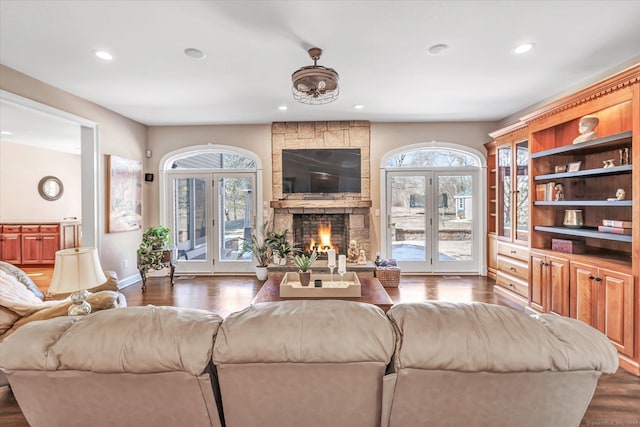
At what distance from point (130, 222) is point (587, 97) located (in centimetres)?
624

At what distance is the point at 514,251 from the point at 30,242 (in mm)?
8901

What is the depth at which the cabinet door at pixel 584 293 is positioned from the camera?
2.83 m

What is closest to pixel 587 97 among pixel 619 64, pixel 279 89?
pixel 619 64

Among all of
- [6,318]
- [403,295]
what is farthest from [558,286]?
[6,318]

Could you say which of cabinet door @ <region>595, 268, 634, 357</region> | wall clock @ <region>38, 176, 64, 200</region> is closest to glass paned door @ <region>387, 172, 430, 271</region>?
cabinet door @ <region>595, 268, 634, 357</region>

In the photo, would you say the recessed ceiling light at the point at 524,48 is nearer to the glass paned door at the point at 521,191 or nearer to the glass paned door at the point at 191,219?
the glass paned door at the point at 521,191

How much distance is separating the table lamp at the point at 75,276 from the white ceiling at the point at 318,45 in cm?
184

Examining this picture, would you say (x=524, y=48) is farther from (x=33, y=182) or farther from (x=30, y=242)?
(x=33, y=182)

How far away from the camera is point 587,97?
116 inches

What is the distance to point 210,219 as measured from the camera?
5977 mm

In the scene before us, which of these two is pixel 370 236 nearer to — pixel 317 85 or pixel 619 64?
pixel 317 85

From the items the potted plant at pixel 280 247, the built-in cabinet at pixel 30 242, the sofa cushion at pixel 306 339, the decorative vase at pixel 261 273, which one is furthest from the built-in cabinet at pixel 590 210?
the built-in cabinet at pixel 30 242

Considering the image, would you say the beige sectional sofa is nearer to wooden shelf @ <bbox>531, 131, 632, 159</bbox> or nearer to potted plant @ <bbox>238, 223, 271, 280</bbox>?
wooden shelf @ <bbox>531, 131, 632, 159</bbox>

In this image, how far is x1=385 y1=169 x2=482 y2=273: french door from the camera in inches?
227
